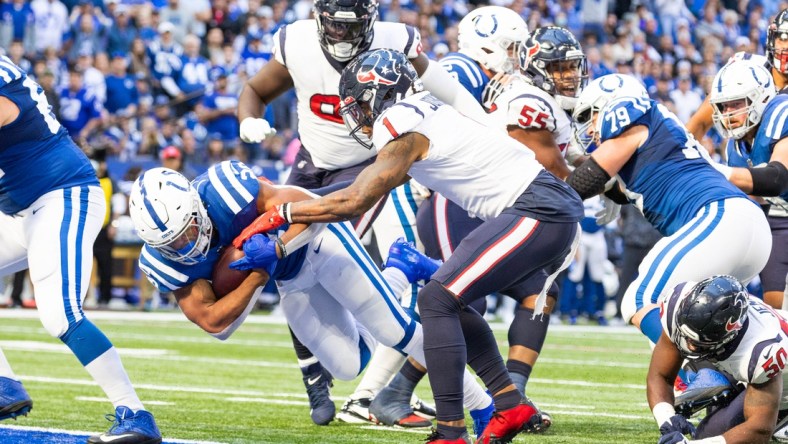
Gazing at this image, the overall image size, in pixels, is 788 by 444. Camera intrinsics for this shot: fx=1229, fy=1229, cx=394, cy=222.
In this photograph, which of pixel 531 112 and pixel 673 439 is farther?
pixel 531 112

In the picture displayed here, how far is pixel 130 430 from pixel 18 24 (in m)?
11.4

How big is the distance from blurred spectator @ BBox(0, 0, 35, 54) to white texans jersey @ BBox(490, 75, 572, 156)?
10.3 meters

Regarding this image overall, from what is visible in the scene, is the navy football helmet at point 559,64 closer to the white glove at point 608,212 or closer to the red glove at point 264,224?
the white glove at point 608,212

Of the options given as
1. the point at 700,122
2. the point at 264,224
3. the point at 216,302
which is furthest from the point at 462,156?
the point at 700,122

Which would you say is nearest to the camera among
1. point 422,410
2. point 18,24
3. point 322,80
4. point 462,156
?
point 462,156

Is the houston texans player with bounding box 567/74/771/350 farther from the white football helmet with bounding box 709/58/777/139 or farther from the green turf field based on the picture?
the green turf field

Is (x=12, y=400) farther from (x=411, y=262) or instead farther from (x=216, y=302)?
(x=411, y=262)

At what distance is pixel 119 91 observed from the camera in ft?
48.8

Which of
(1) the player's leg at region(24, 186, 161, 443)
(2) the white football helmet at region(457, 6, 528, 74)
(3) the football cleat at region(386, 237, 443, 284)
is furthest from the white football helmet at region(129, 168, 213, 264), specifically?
(2) the white football helmet at region(457, 6, 528, 74)

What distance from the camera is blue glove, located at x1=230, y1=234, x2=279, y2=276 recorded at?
15.1ft

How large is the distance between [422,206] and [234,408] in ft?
4.72

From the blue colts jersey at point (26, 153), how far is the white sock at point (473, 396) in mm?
1818

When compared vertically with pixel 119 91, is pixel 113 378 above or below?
above

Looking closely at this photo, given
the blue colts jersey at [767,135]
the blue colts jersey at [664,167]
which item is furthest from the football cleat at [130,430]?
the blue colts jersey at [767,135]
